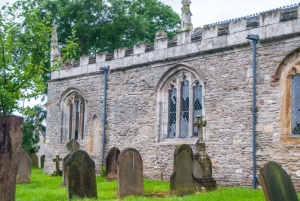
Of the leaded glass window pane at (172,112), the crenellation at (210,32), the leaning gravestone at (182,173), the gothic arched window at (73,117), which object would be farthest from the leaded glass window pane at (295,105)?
the gothic arched window at (73,117)

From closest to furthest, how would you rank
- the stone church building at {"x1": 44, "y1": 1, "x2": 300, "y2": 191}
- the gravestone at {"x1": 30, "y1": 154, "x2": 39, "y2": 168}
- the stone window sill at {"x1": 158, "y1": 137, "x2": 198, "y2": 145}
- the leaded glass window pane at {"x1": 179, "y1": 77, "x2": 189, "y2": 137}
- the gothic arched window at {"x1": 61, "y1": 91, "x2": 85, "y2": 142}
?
the stone church building at {"x1": 44, "y1": 1, "x2": 300, "y2": 191} → the stone window sill at {"x1": 158, "y1": 137, "x2": 198, "y2": 145} → the leaded glass window pane at {"x1": 179, "y1": 77, "x2": 189, "y2": 137} → the gothic arched window at {"x1": 61, "y1": 91, "x2": 85, "y2": 142} → the gravestone at {"x1": 30, "y1": 154, "x2": 39, "y2": 168}

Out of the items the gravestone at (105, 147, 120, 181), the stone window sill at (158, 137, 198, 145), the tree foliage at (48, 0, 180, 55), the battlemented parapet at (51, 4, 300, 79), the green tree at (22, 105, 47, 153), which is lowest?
the gravestone at (105, 147, 120, 181)

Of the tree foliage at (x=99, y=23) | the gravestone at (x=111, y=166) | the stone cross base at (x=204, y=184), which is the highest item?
the tree foliage at (x=99, y=23)

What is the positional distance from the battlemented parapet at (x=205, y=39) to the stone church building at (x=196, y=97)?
0.10 feet

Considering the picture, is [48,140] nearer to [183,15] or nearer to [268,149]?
[183,15]

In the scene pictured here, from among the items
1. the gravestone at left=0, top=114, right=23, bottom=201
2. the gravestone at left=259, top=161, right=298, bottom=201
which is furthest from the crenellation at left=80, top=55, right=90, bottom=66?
the gravestone at left=259, top=161, right=298, bottom=201

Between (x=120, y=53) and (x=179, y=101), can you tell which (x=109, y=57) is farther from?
(x=179, y=101)

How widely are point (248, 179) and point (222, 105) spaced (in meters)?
2.35

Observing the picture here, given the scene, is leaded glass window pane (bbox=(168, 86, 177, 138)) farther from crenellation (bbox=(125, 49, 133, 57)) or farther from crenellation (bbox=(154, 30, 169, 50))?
crenellation (bbox=(125, 49, 133, 57))

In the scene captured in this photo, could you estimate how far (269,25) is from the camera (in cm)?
1345

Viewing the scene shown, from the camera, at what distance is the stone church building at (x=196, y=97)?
13.1 meters

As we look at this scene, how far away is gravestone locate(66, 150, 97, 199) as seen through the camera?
10344 millimetres

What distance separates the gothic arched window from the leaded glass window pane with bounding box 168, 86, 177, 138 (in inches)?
197

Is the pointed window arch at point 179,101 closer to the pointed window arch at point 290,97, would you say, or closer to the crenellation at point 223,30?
the crenellation at point 223,30
